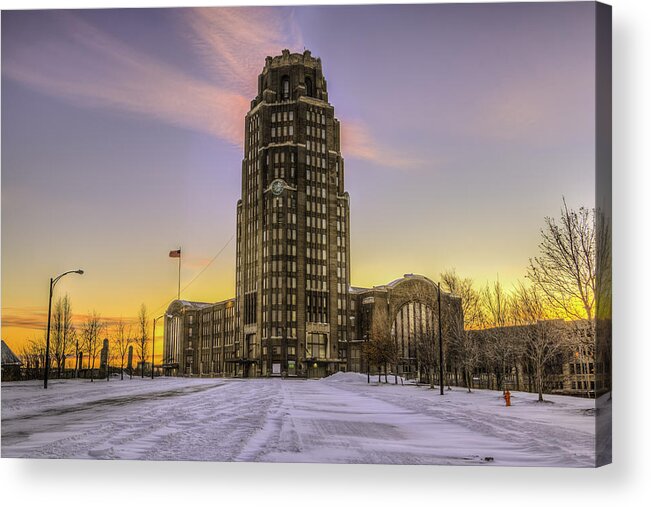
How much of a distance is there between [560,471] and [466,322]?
38417 millimetres

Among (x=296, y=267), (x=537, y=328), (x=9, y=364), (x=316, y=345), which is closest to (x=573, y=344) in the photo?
(x=537, y=328)

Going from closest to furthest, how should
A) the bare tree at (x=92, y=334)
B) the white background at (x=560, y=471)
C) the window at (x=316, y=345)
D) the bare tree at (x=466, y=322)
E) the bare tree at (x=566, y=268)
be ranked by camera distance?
the white background at (x=560, y=471), the bare tree at (x=566, y=268), the bare tree at (x=92, y=334), the bare tree at (x=466, y=322), the window at (x=316, y=345)

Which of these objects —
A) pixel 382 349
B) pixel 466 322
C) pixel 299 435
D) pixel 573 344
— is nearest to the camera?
pixel 299 435

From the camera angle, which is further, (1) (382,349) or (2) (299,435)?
(1) (382,349)

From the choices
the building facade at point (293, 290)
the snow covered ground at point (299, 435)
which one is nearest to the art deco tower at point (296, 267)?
the building facade at point (293, 290)

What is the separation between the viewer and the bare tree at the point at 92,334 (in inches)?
1125

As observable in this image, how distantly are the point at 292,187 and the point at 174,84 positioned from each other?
80.8 metres

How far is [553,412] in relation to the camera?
79.5 ft

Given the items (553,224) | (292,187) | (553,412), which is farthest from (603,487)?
(292,187)

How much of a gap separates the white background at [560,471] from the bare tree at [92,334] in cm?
1008

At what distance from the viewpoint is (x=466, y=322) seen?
5588 centimetres

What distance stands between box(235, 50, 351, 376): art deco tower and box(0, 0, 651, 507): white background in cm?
7937

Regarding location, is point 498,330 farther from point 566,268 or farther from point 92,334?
point 92,334

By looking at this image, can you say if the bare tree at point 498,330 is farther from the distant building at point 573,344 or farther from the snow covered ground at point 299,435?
the snow covered ground at point 299,435
